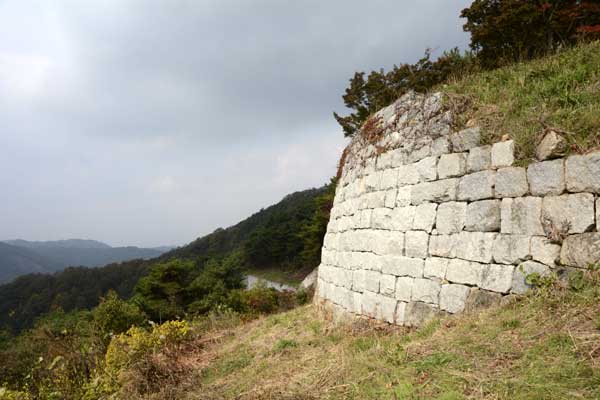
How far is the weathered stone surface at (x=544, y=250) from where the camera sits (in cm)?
349

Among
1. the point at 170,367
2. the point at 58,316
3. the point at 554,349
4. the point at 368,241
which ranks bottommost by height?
the point at 58,316

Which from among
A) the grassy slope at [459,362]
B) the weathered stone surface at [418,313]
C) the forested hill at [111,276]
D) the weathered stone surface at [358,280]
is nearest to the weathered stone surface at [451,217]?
the weathered stone surface at [418,313]

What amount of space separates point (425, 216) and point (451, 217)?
386 mm

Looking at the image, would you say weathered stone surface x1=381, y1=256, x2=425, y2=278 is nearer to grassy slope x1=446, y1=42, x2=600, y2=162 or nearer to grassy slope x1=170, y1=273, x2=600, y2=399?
grassy slope x1=170, y1=273, x2=600, y2=399

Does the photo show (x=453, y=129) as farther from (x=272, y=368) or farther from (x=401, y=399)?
(x=272, y=368)

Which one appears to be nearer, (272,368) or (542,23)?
(272,368)

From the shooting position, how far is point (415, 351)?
346cm

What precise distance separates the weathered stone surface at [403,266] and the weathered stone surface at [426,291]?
10 cm

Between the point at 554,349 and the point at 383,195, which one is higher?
the point at 383,195

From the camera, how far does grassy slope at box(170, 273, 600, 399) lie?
2.45 metres

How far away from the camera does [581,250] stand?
10.9ft

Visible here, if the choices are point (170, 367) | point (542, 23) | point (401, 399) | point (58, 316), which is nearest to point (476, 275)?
point (401, 399)

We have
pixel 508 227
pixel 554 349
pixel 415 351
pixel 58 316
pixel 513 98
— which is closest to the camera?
pixel 554 349

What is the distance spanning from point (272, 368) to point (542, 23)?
10950 millimetres
